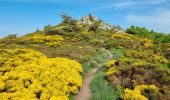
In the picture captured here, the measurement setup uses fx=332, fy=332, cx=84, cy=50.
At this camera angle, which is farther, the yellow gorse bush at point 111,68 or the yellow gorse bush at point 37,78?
the yellow gorse bush at point 111,68

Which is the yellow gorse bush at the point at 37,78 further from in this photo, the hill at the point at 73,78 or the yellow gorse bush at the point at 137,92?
the yellow gorse bush at the point at 137,92

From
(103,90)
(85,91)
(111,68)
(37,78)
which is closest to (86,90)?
(85,91)

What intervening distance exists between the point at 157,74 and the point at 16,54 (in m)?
13.1

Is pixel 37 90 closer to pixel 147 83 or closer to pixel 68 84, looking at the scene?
pixel 68 84

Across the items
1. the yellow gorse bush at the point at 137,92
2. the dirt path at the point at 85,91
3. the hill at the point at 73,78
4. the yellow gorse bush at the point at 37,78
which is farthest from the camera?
the dirt path at the point at 85,91

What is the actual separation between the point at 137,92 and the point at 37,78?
7.11 m

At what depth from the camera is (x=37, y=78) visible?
23766 mm

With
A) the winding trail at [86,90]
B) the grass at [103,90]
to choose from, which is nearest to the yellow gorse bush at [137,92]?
the grass at [103,90]

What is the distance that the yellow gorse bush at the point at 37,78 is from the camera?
21.3 meters

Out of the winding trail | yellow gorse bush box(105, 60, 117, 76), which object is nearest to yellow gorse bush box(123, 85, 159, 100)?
the winding trail

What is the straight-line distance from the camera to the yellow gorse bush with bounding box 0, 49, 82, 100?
70.0 ft

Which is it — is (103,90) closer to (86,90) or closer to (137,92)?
(86,90)

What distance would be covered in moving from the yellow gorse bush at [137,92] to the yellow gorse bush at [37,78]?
350 centimetres

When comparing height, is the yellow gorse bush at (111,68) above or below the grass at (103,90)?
above
